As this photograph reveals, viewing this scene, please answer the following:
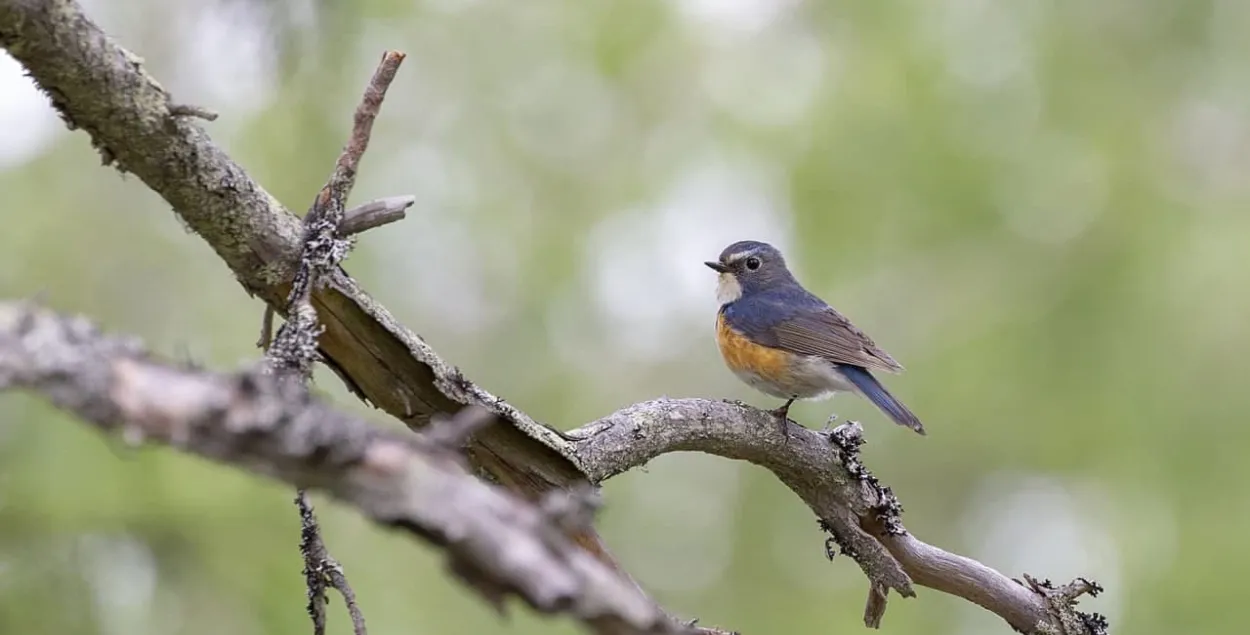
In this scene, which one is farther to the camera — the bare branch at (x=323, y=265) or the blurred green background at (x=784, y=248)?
the blurred green background at (x=784, y=248)

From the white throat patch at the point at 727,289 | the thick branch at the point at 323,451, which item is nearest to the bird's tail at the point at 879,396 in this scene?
the white throat patch at the point at 727,289

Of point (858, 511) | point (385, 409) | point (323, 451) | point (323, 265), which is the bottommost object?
point (323, 451)

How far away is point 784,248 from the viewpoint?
791cm

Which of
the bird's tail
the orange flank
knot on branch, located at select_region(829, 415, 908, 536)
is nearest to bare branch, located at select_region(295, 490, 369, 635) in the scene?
knot on branch, located at select_region(829, 415, 908, 536)

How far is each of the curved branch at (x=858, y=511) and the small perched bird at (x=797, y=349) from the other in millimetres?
1351

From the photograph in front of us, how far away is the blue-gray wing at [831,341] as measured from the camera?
17.8ft

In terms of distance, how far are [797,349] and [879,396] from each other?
0.45 meters

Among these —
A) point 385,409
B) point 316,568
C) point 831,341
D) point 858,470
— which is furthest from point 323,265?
point 831,341

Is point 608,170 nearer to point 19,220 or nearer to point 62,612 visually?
point 19,220

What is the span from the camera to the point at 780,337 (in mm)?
5559

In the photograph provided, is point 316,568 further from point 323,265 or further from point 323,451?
point 323,451

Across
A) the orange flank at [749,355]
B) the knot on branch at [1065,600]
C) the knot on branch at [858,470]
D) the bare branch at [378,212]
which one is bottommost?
the knot on branch at [1065,600]

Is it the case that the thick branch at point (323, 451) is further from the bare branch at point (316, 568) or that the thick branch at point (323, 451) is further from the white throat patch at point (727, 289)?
the white throat patch at point (727, 289)

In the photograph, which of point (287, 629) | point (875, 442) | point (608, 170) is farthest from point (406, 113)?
point (287, 629)
